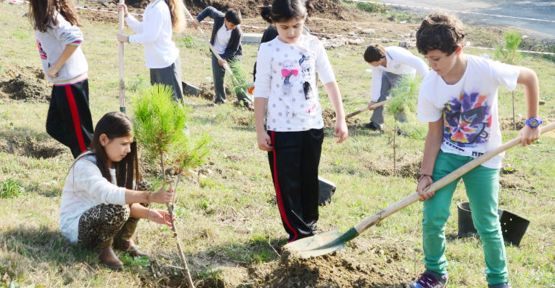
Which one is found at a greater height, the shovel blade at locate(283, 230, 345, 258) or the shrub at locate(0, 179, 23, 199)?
the shovel blade at locate(283, 230, 345, 258)

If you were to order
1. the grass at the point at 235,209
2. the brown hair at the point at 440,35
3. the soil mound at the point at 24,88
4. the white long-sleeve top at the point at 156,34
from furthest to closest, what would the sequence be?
the soil mound at the point at 24,88
the white long-sleeve top at the point at 156,34
the grass at the point at 235,209
the brown hair at the point at 440,35

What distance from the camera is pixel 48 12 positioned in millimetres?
4973

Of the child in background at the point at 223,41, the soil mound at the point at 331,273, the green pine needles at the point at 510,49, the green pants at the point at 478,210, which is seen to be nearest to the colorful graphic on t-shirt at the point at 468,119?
the green pants at the point at 478,210

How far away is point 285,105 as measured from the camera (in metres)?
4.40

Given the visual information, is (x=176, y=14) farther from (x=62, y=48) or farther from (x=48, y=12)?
(x=48, y=12)

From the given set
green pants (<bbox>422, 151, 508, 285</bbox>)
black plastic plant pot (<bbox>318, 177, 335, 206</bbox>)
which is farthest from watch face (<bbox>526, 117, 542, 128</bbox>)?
black plastic plant pot (<bbox>318, 177, 335, 206</bbox>)

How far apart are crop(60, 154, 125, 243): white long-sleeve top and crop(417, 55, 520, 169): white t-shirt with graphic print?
182 cm

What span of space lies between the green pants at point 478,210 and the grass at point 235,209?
0.46 metres

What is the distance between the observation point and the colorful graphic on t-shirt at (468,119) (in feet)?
12.6

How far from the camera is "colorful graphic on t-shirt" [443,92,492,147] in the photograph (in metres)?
3.83

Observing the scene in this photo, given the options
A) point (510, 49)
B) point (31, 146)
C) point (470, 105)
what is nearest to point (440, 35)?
point (470, 105)

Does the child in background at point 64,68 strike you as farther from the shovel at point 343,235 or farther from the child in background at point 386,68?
the child in background at point 386,68

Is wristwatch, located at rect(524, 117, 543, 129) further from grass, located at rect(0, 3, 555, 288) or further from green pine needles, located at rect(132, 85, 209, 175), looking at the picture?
green pine needles, located at rect(132, 85, 209, 175)

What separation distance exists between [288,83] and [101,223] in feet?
4.69
